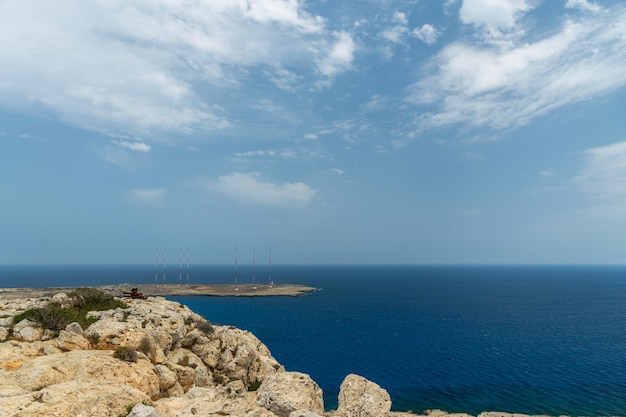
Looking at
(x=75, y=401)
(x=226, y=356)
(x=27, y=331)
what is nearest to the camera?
(x=75, y=401)

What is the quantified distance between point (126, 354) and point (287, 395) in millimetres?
12422

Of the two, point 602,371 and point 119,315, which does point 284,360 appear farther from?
point 602,371

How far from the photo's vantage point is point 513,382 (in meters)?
58.7

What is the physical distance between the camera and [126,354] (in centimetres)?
2269

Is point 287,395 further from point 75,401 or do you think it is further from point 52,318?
point 52,318

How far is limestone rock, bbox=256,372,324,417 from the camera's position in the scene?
53.2ft

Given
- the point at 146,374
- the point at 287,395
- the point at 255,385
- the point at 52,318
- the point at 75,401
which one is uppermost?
the point at 52,318

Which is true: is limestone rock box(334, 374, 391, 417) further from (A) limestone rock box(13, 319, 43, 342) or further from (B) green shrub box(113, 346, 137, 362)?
(A) limestone rock box(13, 319, 43, 342)

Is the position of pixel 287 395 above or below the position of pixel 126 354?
below

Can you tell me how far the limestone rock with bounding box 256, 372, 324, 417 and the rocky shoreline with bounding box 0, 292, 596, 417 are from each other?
0.05 meters

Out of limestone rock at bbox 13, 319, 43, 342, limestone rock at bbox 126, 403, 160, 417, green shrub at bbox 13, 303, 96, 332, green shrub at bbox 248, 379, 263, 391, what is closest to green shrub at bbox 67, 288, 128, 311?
green shrub at bbox 13, 303, 96, 332

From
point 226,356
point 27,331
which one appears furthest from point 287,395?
point 27,331

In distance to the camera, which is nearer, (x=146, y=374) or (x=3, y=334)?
(x=146, y=374)

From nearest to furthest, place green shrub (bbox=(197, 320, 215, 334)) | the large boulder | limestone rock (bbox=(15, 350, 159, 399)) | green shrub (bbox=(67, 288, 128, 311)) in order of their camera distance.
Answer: limestone rock (bbox=(15, 350, 159, 399)) < the large boulder < green shrub (bbox=(197, 320, 215, 334)) < green shrub (bbox=(67, 288, 128, 311))
